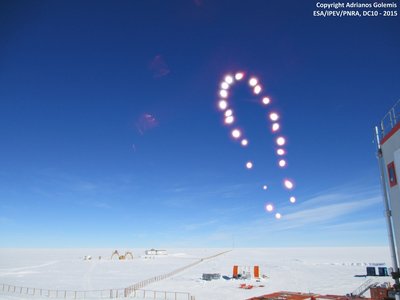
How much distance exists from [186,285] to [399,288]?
3725cm

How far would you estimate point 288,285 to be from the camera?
43.8 m

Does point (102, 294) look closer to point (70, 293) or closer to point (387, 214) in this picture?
point (70, 293)

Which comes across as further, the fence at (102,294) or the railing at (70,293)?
the railing at (70,293)

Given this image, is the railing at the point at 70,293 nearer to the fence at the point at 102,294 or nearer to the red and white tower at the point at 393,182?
the fence at the point at 102,294

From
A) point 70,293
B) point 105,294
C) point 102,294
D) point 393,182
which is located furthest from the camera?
point 70,293

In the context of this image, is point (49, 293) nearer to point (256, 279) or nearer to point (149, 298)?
point (149, 298)

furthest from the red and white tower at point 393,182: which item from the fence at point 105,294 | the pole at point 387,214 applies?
the fence at point 105,294

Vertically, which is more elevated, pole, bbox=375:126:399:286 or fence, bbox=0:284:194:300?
pole, bbox=375:126:399:286

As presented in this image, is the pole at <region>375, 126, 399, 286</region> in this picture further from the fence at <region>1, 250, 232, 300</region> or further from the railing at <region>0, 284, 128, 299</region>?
the railing at <region>0, 284, 128, 299</region>

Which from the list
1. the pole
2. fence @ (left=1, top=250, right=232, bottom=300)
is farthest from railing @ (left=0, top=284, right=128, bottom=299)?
the pole

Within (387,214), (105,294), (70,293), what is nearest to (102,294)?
(105,294)

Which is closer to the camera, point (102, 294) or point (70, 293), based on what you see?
point (102, 294)

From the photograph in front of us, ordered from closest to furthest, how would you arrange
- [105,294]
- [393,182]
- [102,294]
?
[393,182] < [102,294] < [105,294]

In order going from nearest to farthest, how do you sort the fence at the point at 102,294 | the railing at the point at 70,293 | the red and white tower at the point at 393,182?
the red and white tower at the point at 393,182
the fence at the point at 102,294
the railing at the point at 70,293
